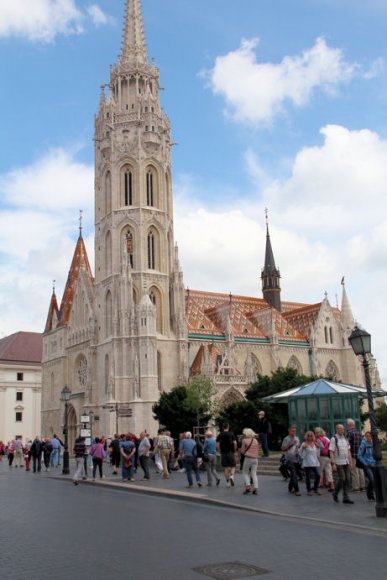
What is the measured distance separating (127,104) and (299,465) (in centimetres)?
5313

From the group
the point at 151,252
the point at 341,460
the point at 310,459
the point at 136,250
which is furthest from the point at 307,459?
the point at 151,252

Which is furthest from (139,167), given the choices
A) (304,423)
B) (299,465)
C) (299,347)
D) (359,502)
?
(359,502)

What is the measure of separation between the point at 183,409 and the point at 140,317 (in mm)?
10812

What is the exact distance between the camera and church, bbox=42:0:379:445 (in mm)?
55844

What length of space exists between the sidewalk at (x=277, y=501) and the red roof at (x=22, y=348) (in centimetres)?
6152

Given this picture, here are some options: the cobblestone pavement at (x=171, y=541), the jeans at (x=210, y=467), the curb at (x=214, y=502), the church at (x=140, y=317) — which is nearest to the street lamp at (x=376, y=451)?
the cobblestone pavement at (x=171, y=541)

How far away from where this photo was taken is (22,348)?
271ft

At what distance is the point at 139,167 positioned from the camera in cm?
6172

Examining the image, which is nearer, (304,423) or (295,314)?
(304,423)

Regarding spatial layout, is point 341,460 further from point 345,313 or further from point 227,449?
point 345,313

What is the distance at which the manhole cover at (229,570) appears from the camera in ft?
25.8

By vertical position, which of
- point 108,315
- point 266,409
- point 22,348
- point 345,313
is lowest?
→ point 266,409

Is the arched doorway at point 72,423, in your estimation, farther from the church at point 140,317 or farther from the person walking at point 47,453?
the person walking at point 47,453

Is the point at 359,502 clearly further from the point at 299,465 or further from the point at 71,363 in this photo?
the point at 71,363
